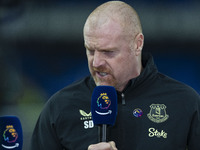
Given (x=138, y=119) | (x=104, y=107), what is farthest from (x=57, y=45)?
(x=104, y=107)

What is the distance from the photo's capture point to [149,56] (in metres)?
2.04

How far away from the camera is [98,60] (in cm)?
176

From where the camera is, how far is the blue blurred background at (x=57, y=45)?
13.0 feet

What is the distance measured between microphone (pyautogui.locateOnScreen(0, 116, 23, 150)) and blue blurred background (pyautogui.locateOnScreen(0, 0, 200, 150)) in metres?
2.59

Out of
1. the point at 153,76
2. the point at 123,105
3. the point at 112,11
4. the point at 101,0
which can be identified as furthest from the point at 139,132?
the point at 101,0

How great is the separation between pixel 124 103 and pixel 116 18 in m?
0.42

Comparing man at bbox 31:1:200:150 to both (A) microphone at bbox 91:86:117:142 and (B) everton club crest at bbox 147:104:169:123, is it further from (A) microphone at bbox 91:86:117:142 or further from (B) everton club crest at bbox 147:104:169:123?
(A) microphone at bbox 91:86:117:142

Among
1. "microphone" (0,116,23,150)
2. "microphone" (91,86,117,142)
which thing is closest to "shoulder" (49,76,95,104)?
"microphone" (91,86,117,142)

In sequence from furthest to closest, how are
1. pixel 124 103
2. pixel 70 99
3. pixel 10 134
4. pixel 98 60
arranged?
pixel 70 99
pixel 124 103
pixel 98 60
pixel 10 134

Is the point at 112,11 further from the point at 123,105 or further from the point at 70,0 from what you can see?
the point at 70,0

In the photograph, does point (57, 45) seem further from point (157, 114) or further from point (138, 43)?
point (157, 114)

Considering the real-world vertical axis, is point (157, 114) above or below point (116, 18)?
below

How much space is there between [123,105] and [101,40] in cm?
34

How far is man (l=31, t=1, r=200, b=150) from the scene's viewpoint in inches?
71.0
